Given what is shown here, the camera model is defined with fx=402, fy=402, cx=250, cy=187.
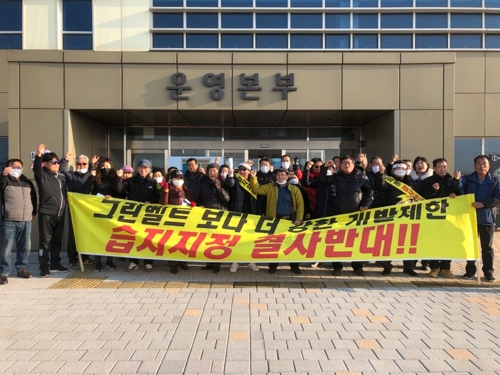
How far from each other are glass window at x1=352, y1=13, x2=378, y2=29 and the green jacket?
717cm

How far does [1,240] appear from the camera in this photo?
6730 mm

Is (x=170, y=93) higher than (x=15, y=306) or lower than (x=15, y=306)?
higher

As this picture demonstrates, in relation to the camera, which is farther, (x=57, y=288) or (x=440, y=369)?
(x=57, y=288)

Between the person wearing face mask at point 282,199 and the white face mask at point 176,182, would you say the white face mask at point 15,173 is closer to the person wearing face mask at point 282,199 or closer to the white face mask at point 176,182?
the white face mask at point 176,182

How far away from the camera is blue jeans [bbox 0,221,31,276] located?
6.64 metres

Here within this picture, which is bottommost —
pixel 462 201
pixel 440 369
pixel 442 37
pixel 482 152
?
pixel 440 369

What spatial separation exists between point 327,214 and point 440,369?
4.07 m

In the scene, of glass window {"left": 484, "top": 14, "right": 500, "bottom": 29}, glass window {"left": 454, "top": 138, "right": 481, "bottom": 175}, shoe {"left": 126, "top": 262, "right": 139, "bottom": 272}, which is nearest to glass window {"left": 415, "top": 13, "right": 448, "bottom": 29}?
glass window {"left": 484, "top": 14, "right": 500, "bottom": 29}

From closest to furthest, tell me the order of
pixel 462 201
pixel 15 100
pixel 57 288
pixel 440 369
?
pixel 440 369, pixel 57 288, pixel 462 201, pixel 15 100

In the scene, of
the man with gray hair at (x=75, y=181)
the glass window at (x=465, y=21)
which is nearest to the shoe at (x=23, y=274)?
the man with gray hair at (x=75, y=181)

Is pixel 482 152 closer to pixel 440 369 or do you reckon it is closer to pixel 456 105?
pixel 456 105

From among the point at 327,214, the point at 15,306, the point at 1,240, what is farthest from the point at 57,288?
the point at 327,214

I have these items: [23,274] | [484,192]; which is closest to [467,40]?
[484,192]

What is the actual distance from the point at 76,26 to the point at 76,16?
0.28 meters
